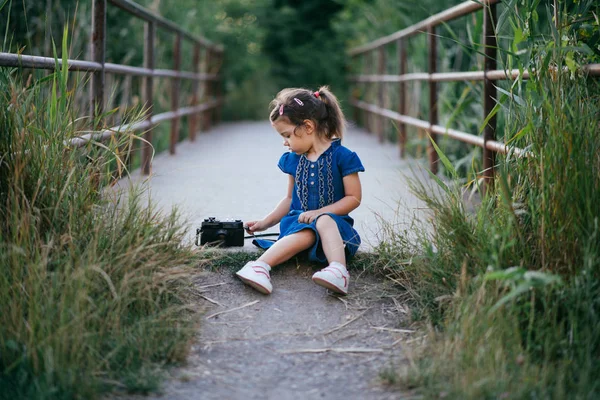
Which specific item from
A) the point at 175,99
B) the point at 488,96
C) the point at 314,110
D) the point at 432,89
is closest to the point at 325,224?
the point at 314,110

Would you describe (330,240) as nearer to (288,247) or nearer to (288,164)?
(288,247)

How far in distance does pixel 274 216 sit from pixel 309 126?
0.39 m

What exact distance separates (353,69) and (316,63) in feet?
4.00

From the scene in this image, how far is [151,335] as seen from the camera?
197 centimetres

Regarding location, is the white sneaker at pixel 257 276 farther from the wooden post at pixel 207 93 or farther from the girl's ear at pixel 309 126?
the wooden post at pixel 207 93

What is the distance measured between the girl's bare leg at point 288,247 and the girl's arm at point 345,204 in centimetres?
6

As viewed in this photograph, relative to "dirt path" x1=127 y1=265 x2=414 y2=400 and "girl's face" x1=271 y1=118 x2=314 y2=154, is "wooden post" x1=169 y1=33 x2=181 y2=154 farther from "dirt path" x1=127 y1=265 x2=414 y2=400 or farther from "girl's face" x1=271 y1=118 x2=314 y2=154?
"dirt path" x1=127 y1=265 x2=414 y2=400

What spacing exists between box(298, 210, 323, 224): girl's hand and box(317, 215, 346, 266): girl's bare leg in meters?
0.03

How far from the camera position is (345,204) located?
A: 279 cm

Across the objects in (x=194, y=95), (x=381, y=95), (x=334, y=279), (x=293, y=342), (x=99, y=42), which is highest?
(x=99, y=42)

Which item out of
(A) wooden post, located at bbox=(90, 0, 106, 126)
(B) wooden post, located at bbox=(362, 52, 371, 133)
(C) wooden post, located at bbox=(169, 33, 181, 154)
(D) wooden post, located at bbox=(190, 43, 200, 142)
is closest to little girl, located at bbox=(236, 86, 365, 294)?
(A) wooden post, located at bbox=(90, 0, 106, 126)

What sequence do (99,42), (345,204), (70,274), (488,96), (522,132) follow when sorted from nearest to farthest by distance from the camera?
1. (70,274)
2. (522,132)
3. (345,204)
4. (488,96)
5. (99,42)

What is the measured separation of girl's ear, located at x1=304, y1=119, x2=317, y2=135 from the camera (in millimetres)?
2867

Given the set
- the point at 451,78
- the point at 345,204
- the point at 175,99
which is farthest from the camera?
the point at 175,99
